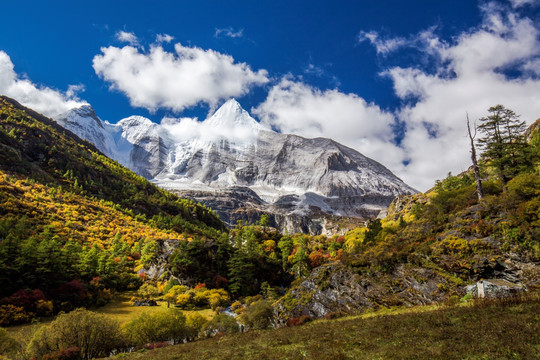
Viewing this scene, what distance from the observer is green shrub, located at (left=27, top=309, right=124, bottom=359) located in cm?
2344

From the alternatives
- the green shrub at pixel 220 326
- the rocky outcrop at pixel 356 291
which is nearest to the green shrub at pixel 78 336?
the green shrub at pixel 220 326

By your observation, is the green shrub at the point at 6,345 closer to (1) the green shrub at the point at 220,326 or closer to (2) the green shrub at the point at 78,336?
(2) the green shrub at the point at 78,336

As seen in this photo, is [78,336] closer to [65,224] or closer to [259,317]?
[259,317]

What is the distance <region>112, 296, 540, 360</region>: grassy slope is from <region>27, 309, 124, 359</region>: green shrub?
9773 mm

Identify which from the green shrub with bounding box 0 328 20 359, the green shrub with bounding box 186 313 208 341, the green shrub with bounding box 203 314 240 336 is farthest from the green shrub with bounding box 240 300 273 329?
the green shrub with bounding box 0 328 20 359

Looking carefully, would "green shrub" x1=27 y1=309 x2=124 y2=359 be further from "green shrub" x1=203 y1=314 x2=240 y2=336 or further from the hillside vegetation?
"green shrub" x1=203 y1=314 x2=240 y2=336

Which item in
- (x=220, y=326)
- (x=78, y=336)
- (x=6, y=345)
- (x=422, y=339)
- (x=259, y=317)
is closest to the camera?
(x=422, y=339)

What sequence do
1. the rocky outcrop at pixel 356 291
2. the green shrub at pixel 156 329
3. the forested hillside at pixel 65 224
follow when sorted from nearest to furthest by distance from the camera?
the rocky outcrop at pixel 356 291, the green shrub at pixel 156 329, the forested hillside at pixel 65 224

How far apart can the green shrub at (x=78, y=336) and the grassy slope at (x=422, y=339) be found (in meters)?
9.77

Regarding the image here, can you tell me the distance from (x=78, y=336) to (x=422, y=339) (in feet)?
87.3

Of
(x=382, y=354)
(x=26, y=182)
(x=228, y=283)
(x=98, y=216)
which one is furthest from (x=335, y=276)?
(x=26, y=182)

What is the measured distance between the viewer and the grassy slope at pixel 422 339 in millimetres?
10742

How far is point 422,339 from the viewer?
42.8 ft

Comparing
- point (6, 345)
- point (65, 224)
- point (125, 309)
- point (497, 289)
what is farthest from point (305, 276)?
point (65, 224)
